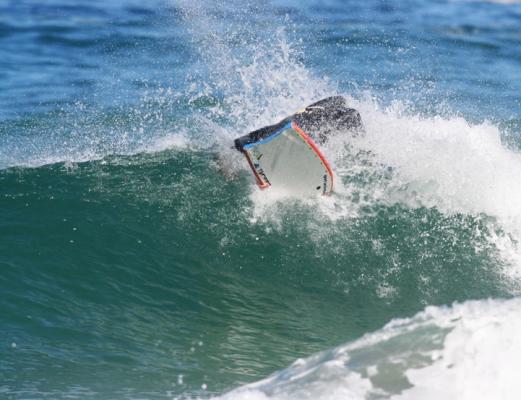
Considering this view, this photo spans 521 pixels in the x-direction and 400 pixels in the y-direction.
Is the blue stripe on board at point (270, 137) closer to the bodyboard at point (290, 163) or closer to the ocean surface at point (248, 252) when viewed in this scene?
the bodyboard at point (290, 163)

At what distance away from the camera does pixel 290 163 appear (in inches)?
328

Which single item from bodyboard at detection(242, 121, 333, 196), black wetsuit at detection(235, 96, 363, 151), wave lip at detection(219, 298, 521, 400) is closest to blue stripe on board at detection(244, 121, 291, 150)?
bodyboard at detection(242, 121, 333, 196)

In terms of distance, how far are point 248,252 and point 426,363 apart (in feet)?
12.2

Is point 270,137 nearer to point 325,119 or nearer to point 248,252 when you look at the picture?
point 325,119

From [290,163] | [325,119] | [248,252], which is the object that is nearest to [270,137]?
[290,163]

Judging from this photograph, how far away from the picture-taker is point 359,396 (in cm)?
470

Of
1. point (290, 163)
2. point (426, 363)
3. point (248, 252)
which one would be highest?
point (290, 163)

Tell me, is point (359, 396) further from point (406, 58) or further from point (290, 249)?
point (406, 58)

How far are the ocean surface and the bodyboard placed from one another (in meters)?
0.21

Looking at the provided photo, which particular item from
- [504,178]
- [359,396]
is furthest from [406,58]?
[359,396]

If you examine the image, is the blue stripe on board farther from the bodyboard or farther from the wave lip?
the wave lip

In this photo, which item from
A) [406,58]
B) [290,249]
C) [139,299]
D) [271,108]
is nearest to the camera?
[139,299]

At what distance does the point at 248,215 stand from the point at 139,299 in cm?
176

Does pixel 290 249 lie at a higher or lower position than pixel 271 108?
lower
